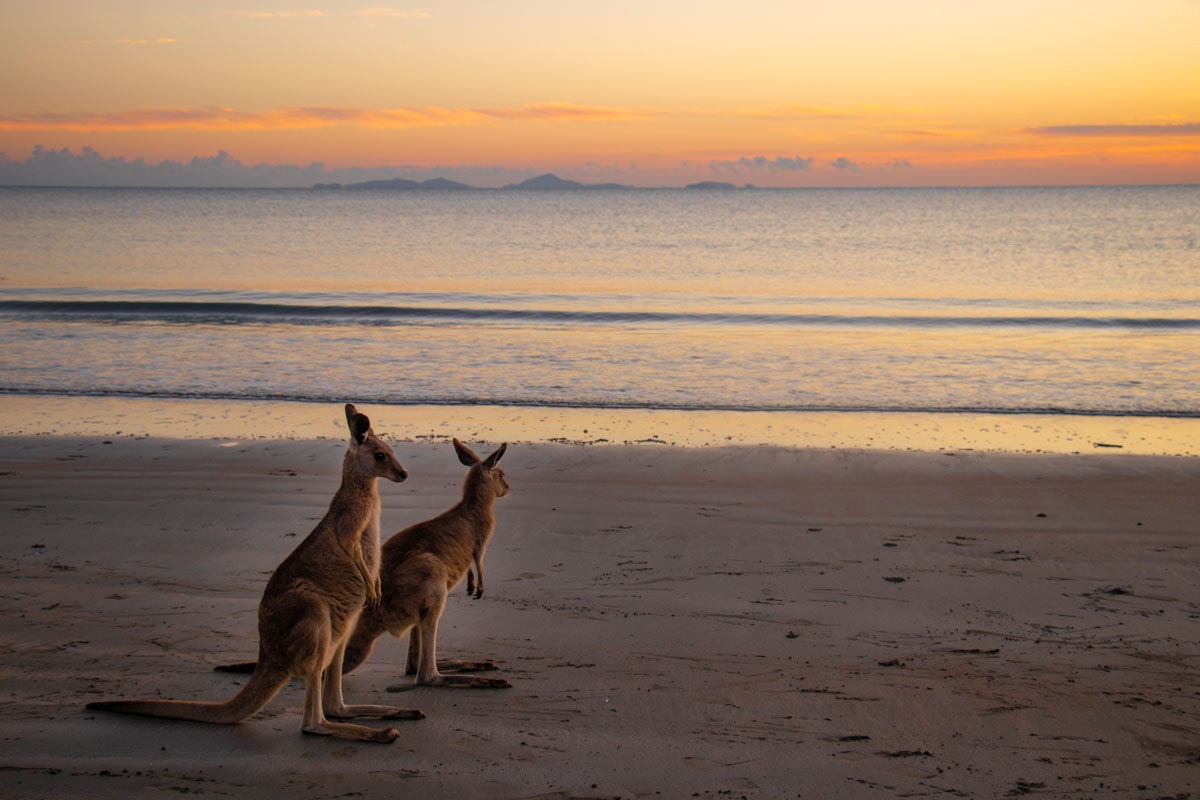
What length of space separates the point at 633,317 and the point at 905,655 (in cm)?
1841

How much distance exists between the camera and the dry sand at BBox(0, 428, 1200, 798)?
3918 millimetres

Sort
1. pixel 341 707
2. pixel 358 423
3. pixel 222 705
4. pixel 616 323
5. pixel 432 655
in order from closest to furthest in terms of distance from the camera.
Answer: pixel 358 423, pixel 222 705, pixel 341 707, pixel 432 655, pixel 616 323

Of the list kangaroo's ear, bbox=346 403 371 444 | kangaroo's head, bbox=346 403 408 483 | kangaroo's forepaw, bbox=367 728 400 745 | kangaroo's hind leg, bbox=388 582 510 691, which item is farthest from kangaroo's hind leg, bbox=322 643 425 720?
kangaroo's ear, bbox=346 403 371 444

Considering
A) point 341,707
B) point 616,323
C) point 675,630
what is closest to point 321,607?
point 341,707

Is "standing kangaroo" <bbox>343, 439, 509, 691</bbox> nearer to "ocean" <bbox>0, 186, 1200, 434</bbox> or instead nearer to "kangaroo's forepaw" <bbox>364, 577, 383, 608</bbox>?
"kangaroo's forepaw" <bbox>364, 577, 383, 608</bbox>

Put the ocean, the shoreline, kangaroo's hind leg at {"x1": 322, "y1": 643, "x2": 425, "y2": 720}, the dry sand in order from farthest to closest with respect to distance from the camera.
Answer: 1. the ocean
2. the shoreline
3. kangaroo's hind leg at {"x1": 322, "y1": 643, "x2": 425, "y2": 720}
4. the dry sand

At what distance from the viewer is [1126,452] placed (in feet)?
32.9

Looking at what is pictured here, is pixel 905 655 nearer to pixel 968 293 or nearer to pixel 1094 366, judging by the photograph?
pixel 1094 366

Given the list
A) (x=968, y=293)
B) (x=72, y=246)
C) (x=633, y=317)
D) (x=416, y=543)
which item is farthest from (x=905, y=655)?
(x=72, y=246)

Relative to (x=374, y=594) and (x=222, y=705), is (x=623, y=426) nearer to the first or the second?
(x=374, y=594)

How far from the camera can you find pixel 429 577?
4.52 meters

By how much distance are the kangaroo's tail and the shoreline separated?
6.38m

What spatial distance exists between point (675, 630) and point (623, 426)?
20.2 feet

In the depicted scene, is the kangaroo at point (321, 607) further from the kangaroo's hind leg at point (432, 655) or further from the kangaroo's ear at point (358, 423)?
the kangaroo's hind leg at point (432, 655)
